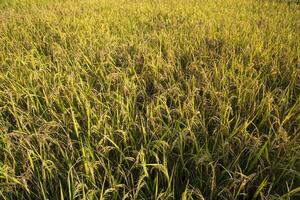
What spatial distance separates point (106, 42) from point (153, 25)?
0.92 m

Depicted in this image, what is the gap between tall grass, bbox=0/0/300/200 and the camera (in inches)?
47.7

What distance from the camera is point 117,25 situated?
351 cm

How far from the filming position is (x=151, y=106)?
147 centimetres

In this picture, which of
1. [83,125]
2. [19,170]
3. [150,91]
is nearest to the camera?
[19,170]

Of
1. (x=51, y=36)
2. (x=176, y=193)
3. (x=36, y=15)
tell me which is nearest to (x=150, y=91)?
(x=176, y=193)

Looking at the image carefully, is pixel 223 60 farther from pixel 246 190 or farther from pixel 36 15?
pixel 36 15

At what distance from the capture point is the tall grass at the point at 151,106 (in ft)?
3.97

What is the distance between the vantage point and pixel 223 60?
7.34ft

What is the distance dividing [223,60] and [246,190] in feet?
4.16

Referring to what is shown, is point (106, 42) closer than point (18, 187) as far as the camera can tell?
No

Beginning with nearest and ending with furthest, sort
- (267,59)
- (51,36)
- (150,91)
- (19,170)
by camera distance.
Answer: (19,170) → (150,91) → (267,59) → (51,36)

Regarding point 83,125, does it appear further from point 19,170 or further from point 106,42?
point 106,42

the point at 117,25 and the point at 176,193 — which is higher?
the point at 117,25

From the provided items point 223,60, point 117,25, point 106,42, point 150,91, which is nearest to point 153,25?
point 117,25
